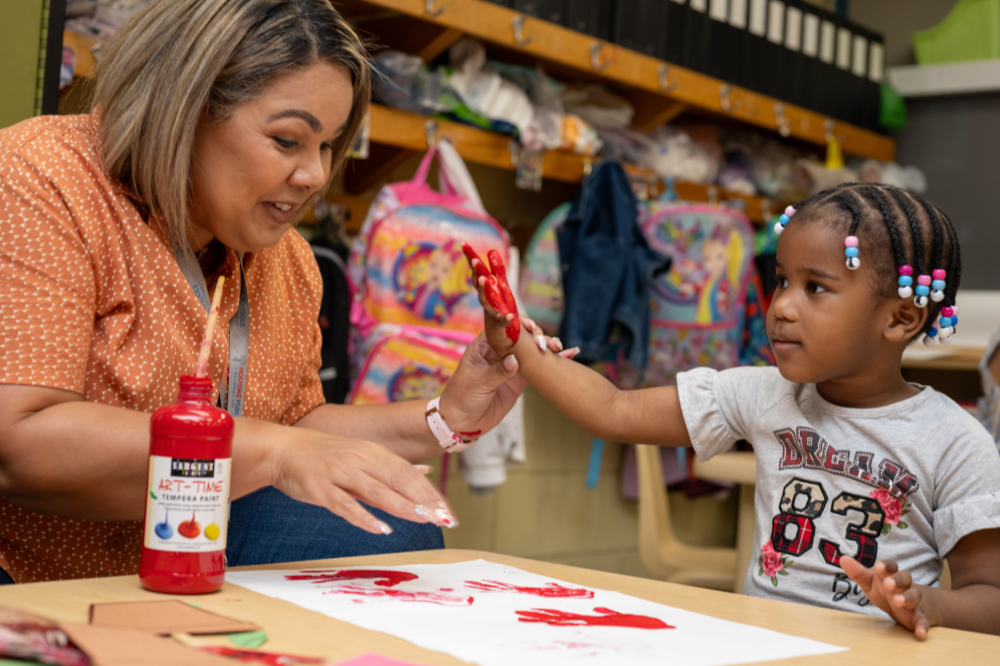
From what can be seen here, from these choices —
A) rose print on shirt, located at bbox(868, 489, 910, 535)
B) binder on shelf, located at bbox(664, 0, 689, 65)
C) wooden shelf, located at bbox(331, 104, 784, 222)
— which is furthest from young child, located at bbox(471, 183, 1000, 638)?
binder on shelf, located at bbox(664, 0, 689, 65)

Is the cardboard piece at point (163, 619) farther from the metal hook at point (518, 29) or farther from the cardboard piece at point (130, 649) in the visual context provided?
the metal hook at point (518, 29)

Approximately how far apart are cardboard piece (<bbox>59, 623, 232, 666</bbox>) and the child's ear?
0.91m

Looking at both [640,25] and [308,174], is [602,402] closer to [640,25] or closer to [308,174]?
[308,174]

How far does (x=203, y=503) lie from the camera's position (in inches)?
32.5

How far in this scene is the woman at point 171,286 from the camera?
98 cm

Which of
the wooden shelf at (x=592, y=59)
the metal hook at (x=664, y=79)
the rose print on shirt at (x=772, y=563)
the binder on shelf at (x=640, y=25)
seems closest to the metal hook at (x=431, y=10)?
the wooden shelf at (x=592, y=59)

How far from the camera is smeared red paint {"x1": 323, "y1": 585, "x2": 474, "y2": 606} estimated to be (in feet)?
2.97

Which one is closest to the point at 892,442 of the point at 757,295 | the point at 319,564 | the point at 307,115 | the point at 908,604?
the point at 908,604

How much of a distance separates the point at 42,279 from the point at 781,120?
300 centimetres

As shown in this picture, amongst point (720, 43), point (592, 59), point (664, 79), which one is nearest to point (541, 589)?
point (592, 59)

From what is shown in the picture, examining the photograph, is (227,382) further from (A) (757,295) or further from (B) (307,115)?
(A) (757,295)

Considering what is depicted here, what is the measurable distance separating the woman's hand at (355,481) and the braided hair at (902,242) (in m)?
0.61

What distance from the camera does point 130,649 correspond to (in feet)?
2.18

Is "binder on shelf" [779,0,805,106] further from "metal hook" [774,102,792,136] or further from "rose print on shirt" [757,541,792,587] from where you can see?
"rose print on shirt" [757,541,792,587]
